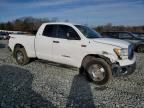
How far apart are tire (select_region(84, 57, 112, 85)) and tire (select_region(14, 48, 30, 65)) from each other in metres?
3.42

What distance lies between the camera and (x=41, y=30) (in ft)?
29.5

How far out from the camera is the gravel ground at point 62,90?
533 centimetres

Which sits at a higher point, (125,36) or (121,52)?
(121,52)

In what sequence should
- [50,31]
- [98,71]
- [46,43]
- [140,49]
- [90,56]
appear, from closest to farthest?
1. [98,71]
2. [90,56]
3. [46,43]
4. [50,31]
5. [140,49]

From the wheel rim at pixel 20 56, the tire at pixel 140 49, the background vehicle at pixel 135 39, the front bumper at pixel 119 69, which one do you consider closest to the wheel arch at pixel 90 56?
the front bumper at pixel 119 69

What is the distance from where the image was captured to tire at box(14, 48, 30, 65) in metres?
9.78

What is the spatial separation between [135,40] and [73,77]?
385 inches

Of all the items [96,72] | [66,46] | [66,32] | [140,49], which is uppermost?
[66,32]

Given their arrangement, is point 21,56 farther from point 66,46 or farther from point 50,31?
point 66,46

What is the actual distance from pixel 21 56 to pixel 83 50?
12.1ft

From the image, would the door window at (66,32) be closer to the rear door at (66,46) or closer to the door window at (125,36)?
the rear door at (66,46)

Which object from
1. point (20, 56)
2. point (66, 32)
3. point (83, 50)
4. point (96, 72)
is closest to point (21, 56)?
point (20, 56)

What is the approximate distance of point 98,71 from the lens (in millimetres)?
7219

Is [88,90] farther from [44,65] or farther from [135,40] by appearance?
[135,40]
